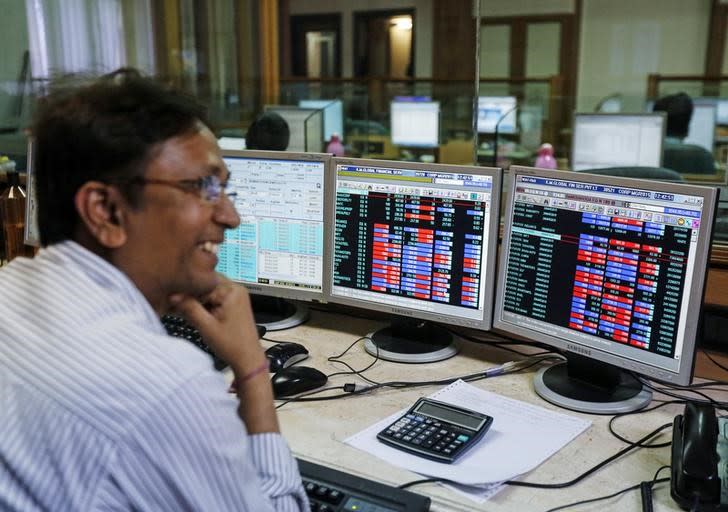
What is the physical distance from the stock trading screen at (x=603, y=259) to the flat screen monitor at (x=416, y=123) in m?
4.34

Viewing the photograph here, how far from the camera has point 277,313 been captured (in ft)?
6.23

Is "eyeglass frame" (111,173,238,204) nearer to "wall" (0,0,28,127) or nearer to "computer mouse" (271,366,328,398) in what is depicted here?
"computer mouse" (271,366,328,398)

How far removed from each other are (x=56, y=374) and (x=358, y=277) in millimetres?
1006

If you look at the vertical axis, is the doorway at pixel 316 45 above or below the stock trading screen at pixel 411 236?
above

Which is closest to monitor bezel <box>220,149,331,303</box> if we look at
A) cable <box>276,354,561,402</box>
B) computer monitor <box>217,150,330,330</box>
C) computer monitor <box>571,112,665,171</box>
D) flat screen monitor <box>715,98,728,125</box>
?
computer monitor <box>217,150,330,330</box>

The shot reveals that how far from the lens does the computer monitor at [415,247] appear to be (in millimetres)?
1521

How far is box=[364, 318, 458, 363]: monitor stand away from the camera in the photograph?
5.27 feet

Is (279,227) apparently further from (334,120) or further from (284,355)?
(334,120)

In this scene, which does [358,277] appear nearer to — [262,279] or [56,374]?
[262,279]

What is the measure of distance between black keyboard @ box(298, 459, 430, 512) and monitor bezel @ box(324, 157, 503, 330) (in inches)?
21.7

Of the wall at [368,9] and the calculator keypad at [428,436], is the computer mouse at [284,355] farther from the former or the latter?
the wall at [368,9]

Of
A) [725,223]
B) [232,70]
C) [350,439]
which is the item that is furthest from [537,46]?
[350,439]

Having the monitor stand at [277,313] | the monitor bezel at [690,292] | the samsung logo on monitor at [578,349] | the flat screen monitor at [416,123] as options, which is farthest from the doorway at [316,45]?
the samsung logo on monitor at [578,349]

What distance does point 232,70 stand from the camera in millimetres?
6344
